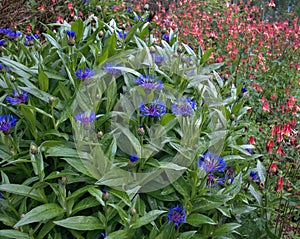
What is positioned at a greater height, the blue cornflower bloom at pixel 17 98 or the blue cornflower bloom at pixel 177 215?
the blue cornflower bloom at pixel 17 98

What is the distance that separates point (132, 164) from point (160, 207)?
249mm

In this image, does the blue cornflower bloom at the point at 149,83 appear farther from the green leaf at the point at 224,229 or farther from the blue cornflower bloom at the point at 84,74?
the green leaf at the point at 224,229

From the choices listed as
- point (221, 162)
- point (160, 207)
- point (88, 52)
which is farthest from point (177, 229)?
point (88, 52)

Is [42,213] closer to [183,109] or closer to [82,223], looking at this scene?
[82,223]

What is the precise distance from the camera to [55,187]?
158 cm

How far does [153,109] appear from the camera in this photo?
1.65 meters

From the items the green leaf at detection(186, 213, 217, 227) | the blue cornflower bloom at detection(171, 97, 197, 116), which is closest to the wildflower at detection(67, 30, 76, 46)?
the blue cornflower bloom at detection(171, 97, 197, 116)

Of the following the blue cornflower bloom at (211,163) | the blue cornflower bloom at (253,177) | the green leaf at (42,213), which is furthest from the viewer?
the blue cornflower bloom at (253,177)

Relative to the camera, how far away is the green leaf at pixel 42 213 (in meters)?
1.50

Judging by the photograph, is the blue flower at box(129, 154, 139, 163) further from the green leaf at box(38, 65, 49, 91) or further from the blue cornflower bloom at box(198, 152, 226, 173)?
the green leaf at box(38, 65, 49, 91)

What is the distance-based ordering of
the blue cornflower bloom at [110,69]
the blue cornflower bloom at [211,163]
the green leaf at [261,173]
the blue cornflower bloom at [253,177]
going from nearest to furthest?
1. the blue cornflower bloom at [211,163]
2. the blue cornflower bloom at [110,69]
3. the blue cornflower bloom at [253,177]
4. the green leaf at [261,173]

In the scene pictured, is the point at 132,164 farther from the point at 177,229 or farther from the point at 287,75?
the point at 287,75

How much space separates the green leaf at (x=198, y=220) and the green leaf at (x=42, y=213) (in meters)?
0.53

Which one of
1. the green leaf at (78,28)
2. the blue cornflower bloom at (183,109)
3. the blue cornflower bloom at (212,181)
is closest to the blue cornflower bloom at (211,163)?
the blue cornflower bloom at (212,181)
